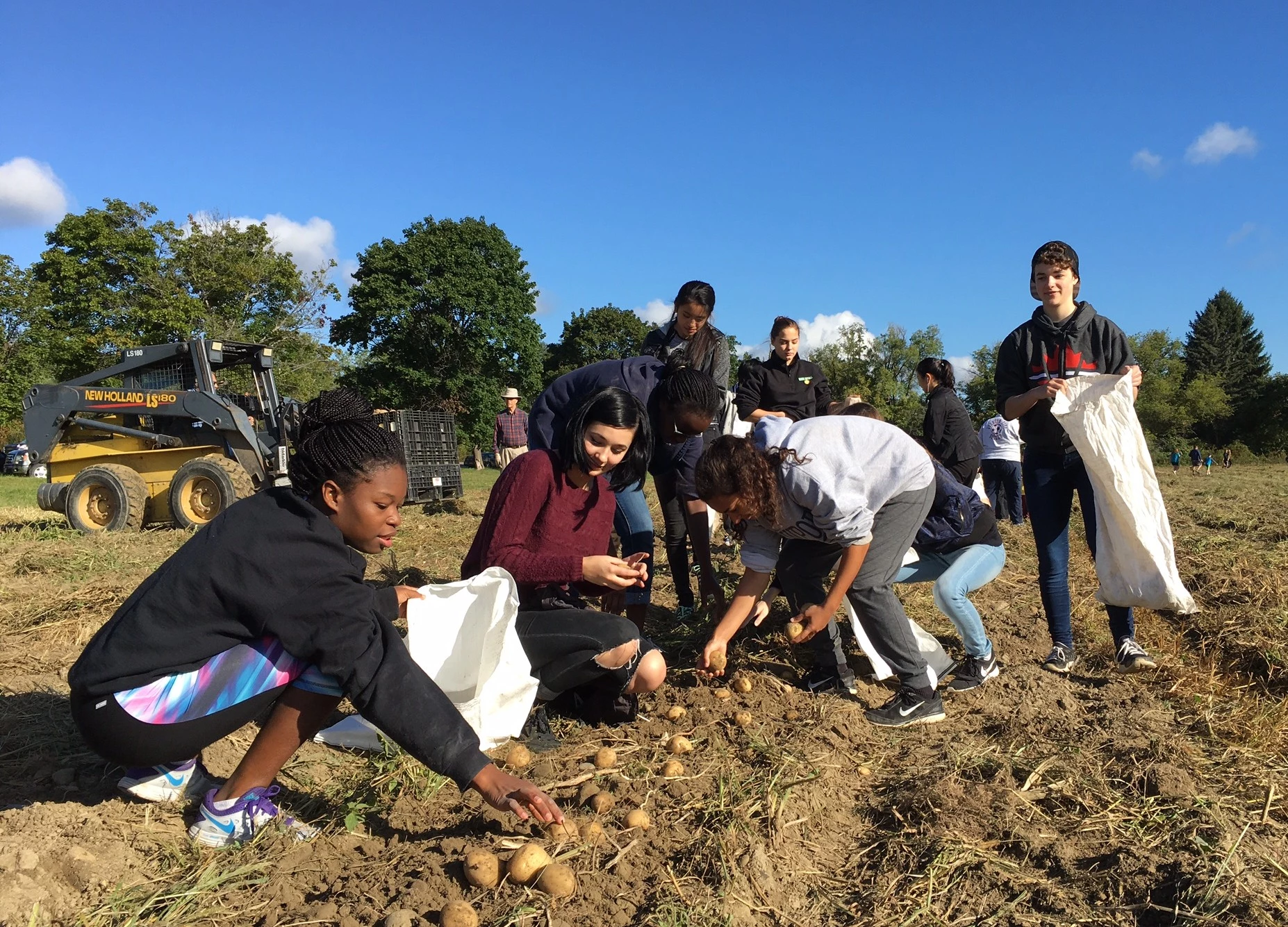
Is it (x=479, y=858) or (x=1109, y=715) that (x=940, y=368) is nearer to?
(x=1109, y=715)

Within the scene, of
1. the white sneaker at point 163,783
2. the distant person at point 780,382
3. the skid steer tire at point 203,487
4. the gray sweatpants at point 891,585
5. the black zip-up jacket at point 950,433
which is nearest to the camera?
the white sneaker at point 163,783

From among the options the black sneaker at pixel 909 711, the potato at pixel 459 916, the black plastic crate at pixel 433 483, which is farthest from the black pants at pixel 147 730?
the black plastic crate at pixel 433 483

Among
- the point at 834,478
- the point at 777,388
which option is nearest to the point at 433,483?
the point at 777,388

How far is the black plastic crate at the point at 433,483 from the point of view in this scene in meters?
12.5

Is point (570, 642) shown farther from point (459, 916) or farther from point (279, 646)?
point (459, 916)

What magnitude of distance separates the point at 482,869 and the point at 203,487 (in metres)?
9.28

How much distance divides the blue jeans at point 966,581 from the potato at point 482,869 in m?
2.24

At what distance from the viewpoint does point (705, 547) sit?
462cm

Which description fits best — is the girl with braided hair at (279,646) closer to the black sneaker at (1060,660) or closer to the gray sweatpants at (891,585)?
the gray sweatpants at (891,585)

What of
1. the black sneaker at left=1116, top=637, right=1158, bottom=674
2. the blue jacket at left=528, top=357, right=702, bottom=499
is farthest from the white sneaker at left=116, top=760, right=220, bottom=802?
the black sneaker at left=1116, top=637, right=1158, bottom=674

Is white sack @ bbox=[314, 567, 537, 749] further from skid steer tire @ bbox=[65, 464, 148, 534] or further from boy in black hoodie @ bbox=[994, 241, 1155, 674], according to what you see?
skid steer tire @ bbox=[65, 464, 148, 534]

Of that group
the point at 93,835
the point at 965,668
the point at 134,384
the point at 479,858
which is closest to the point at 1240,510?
the point at 965,668

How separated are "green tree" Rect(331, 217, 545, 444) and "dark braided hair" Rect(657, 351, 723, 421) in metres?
32.2

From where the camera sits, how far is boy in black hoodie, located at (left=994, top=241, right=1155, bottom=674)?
3.78 meters
